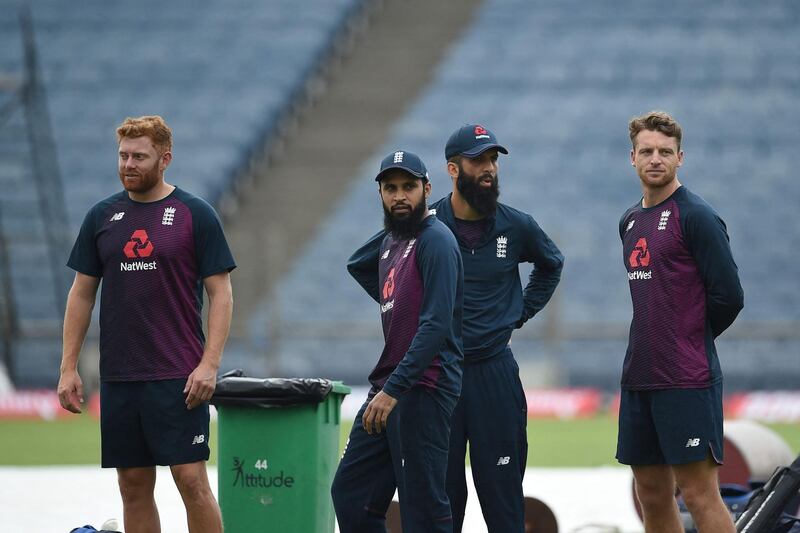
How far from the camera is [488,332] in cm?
618

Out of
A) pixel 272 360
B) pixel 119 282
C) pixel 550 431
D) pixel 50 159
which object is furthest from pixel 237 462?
pixel 50 159

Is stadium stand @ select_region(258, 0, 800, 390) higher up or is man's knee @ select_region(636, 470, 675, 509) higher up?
stadium stand @ select_region(258, 0, 800, 390)

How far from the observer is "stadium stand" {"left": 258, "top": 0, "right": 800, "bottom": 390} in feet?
62.7

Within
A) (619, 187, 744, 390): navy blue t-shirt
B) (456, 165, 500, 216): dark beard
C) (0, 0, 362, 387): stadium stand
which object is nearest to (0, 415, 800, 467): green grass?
(0, 0, 362, 387): stadium stand

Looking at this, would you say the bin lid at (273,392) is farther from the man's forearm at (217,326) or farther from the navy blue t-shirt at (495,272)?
the navy blue t-shirt at (495,272)

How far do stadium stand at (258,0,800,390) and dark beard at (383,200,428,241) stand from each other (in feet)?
41.4

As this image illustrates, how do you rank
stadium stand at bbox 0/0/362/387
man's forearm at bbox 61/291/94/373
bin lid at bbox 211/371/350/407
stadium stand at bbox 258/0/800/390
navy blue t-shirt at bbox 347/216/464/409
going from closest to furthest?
navy blue t-shirt at bbox 347/216/464/409 < man's forearm at bbox 61/291/94/373 < bin lid at bbox 211/371/350/407 < stadium stand at bbox 258/0/800/390 < stadium stand at bbox 0/0/362/387

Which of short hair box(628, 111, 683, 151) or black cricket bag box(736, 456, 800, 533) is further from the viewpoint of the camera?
black cricket bag box(736, 456, 800, 533)

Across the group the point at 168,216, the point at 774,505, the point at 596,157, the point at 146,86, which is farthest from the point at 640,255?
the point at 146,86

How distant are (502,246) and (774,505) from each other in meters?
1.70

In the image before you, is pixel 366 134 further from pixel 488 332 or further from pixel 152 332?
pixel 152 332

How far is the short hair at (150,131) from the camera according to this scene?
6059 millimetres

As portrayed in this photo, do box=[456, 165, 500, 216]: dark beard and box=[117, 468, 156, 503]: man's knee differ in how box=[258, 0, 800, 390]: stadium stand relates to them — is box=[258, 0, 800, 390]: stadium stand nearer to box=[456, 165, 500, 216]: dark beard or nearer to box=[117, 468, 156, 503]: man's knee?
box=[456, 165, 500, 216]: dark beard

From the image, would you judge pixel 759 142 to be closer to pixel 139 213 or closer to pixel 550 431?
pixel 550 431
